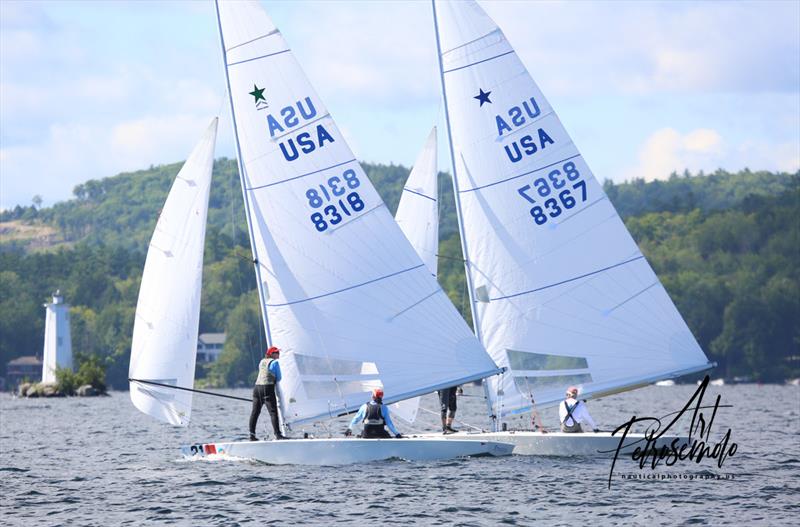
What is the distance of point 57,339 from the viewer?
94.1 meters

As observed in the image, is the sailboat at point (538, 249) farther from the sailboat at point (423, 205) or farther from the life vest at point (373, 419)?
the sailboat at point (423, 205)

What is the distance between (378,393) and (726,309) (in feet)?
313

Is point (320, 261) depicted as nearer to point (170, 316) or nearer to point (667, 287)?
point (170, 316)

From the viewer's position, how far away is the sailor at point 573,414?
26906 millimetres

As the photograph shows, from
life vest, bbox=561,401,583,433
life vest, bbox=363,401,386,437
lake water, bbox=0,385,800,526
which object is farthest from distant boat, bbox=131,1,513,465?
lake water, bbox=0,385,800,526

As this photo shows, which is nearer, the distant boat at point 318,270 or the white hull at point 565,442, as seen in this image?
the distant boat at point 318,270

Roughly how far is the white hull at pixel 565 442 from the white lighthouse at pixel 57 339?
68.6m

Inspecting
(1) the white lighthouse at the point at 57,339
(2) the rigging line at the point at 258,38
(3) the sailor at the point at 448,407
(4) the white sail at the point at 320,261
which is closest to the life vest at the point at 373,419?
(4) the white sail at the point at 320,261

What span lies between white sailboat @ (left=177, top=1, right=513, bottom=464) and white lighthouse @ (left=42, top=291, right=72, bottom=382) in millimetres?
67923

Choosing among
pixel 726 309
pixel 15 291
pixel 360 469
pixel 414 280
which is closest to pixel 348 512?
pixel 360 469

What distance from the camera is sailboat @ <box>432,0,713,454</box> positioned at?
92.8ft

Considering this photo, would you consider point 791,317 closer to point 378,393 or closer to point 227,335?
point 227,335

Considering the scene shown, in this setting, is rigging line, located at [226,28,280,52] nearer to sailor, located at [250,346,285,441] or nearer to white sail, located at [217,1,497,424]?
white sail, located at [217,1,497,424]

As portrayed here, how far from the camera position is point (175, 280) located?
2662 cm
